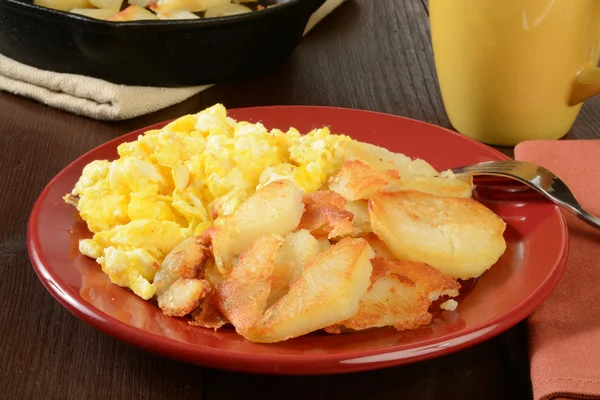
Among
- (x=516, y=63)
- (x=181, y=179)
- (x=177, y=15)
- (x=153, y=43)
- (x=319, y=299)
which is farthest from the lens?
(x=177, y=15)

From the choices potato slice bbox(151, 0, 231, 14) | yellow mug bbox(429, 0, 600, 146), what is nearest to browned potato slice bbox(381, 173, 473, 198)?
yellow mug bbox(429, 0, 600, 146)

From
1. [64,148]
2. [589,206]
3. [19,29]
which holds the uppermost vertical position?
[589,206]

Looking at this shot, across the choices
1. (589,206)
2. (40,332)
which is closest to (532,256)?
(589,206)

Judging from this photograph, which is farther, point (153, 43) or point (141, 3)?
point (141, 3)

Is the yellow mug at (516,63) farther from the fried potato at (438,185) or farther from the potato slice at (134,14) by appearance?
the potato slice at (134,14)

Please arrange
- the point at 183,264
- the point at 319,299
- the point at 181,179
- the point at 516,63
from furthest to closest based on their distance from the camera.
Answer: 1. the point at 516,63
2. the point at 181,179
3. the point at 183,264
4. the point at 319,299

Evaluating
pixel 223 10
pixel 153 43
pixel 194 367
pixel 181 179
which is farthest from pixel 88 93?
pixel 194 367

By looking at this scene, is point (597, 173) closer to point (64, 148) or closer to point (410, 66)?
point (410, 66)

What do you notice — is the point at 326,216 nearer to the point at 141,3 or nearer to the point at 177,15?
the point at 177,15
